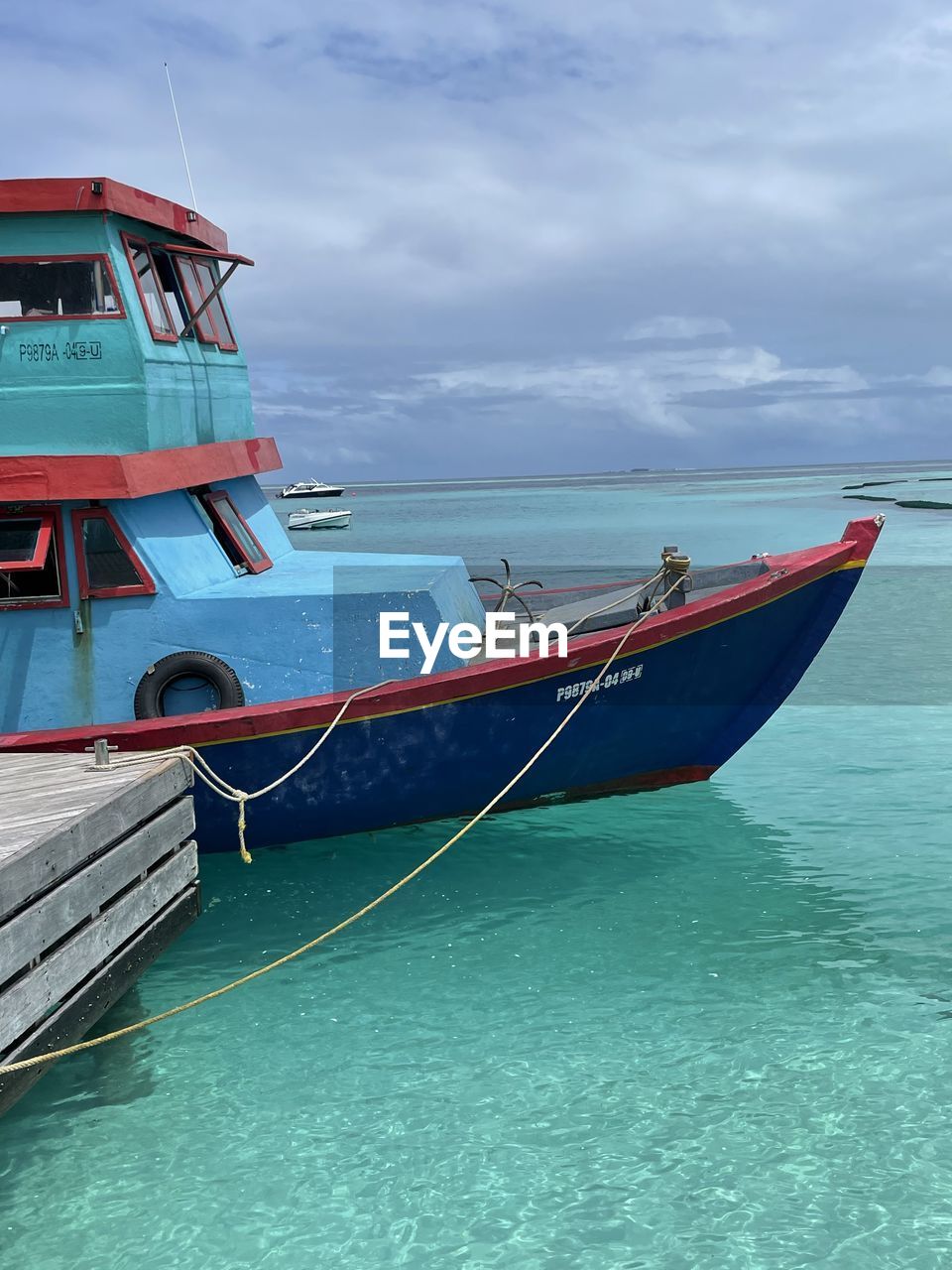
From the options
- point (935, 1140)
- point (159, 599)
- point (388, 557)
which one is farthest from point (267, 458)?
point (935, 1140)

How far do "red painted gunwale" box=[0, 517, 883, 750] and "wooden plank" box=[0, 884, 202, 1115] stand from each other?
1.28m

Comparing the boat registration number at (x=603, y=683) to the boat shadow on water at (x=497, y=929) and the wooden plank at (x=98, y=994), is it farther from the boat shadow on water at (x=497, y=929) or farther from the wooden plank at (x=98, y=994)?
the wooden plank at (x=98, y=994)

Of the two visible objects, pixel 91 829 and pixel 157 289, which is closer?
pixel 91 829

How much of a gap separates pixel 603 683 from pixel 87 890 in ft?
15.4

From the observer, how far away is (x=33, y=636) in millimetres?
9234

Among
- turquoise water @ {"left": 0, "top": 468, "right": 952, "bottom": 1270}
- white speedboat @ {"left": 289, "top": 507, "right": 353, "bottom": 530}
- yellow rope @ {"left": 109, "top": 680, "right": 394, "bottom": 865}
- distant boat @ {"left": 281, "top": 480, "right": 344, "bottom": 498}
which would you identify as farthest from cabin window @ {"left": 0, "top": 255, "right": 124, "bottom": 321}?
distant boat @ {"left": 281, "top": 480, "right": 344, "bottom": 498}

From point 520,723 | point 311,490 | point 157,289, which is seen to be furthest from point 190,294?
point 311,490

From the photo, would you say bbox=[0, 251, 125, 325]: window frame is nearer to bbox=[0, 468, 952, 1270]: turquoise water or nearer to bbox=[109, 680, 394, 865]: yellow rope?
bbox=[109, 680, 394, 865]: yellow rope

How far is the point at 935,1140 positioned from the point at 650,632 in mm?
4636

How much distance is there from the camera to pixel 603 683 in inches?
387

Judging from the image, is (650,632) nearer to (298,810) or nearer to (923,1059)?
(298,810)

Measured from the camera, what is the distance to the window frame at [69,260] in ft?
30.0
